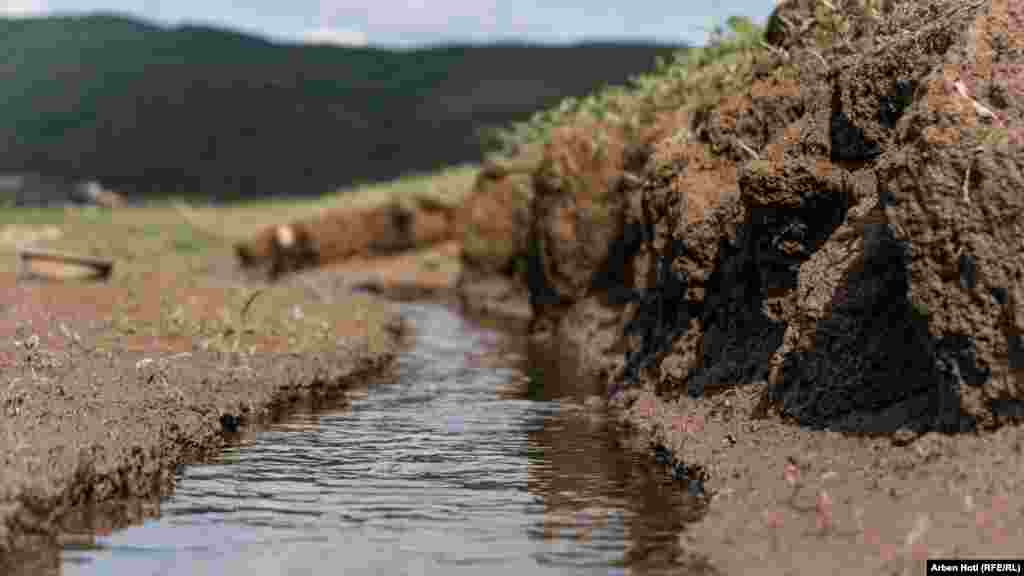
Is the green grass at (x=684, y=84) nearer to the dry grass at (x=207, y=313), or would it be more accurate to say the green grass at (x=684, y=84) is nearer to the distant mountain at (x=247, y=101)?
the dry grass at (x=207, y=313)

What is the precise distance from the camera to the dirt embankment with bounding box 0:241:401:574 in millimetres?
9891

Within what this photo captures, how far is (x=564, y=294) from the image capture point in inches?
933

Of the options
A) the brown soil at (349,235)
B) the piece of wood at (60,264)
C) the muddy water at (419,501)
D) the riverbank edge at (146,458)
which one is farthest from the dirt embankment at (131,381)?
the brown soil at (349,235)

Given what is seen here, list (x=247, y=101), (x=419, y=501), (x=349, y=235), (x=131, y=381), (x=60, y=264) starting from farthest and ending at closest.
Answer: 1. (x=247, y=101)
2. (x=349, y=235)
3. (x=60, y=264)
4. (x=131, y=381)
5. (x=419, y=501)

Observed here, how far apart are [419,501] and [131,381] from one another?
4099mm

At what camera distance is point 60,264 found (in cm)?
2858

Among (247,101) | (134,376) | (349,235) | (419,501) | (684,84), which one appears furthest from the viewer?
(247,101)

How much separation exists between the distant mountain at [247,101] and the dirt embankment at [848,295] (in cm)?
6782

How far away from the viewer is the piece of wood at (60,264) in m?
26.1

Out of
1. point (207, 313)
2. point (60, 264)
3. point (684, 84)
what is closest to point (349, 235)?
point (60, 264)

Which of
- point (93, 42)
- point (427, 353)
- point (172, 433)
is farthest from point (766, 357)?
point (93, 42)

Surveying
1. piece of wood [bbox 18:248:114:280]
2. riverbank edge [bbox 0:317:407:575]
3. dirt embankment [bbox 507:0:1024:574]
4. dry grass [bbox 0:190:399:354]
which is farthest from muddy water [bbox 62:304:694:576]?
piece of wood [bbox 18:248:114:280]

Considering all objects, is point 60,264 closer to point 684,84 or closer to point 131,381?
point 684,84

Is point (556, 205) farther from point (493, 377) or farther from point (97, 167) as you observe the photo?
point (97, 167)
